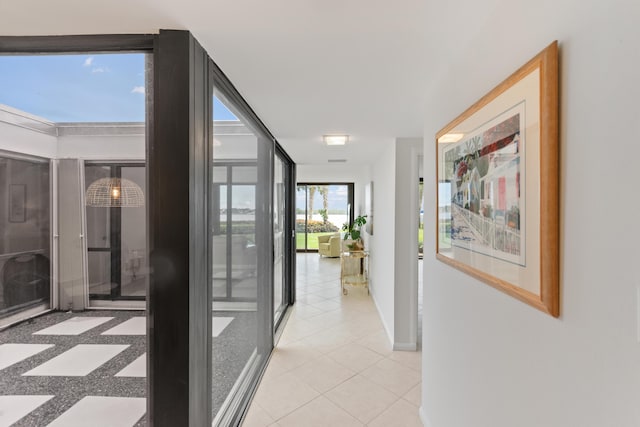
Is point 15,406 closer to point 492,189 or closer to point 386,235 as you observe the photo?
point 492,189

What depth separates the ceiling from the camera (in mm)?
1139

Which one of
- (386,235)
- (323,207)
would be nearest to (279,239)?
(386,235)

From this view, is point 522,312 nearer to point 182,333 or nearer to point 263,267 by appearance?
point 182,333

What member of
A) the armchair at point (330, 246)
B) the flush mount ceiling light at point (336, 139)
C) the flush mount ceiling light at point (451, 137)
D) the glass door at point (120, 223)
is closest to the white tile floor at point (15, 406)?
the glass door at point (120, 223)

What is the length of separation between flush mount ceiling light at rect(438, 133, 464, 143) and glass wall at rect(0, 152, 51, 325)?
83.6 inches

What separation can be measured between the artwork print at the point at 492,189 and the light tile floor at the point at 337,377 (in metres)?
1.54

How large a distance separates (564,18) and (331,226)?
890cm

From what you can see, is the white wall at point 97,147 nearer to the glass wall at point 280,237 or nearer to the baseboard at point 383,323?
the glass wall at point 280,237

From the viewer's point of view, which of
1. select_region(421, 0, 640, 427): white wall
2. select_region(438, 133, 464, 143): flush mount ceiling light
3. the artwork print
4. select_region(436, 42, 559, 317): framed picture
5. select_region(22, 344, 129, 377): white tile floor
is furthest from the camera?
select_region(22, 344, 129, 377): white tile floor

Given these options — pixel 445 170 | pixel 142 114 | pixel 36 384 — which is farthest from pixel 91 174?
pixel 445 170

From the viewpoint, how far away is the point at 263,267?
9.81 feet

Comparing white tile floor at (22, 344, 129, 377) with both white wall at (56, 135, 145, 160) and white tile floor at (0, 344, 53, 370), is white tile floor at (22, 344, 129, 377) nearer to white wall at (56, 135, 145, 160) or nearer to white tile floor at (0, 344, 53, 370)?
white tile floor at (0, 344, 53, 370)

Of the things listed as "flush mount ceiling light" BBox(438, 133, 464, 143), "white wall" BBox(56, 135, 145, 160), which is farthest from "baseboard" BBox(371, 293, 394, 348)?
"white wall" BBox(56, 135, 145, 160)

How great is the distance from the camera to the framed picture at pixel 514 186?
0.80m
